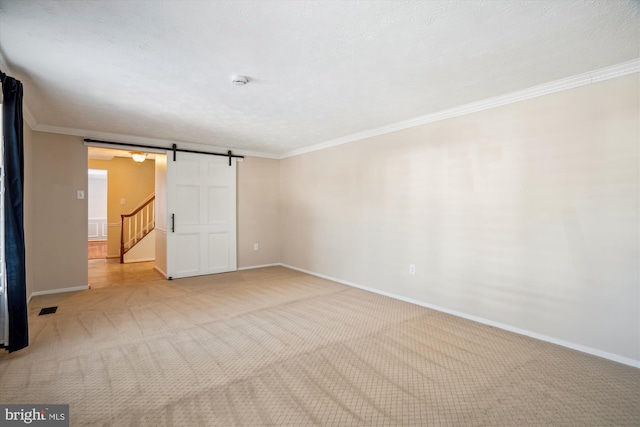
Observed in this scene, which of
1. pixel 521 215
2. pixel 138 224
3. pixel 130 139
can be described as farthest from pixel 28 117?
pixel 521 215

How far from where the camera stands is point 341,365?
7.94ft

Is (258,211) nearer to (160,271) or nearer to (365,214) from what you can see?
(160,271)

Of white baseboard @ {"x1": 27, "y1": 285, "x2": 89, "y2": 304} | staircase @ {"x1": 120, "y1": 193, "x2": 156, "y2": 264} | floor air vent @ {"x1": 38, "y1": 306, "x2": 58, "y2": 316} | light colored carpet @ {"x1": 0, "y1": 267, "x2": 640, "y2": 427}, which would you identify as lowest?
light colored carpet @ {"x1": 0, "y1": 267, "x2": 640, "y2": 427}

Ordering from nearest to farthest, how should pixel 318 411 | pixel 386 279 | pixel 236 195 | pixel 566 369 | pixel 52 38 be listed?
pixel 318 411, pixel 52 38, pixel 566 369, pixel 386 279, pixel 236 195

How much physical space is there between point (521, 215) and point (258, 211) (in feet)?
15.3

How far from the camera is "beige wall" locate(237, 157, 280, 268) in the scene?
608 cm

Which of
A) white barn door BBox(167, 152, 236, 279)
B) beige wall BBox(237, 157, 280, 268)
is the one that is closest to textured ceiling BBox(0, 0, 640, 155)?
white barn door BBox(167, 152, 236, 279)

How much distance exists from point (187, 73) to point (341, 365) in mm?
2759

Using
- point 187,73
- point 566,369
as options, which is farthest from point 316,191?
point 566,369

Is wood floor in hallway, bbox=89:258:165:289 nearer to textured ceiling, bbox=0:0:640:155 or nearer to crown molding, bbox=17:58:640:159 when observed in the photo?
crown molding, bbox=17:58:640:159

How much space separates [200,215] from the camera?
559cm

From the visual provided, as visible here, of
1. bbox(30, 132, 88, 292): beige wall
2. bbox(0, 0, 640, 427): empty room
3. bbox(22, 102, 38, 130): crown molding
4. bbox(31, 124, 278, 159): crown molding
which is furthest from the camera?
bbox(31, 124, 278, 159): crown molding

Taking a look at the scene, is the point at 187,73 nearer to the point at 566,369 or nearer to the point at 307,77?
the point at 307,77

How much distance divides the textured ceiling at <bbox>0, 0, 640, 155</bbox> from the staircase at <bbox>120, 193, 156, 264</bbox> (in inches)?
151
